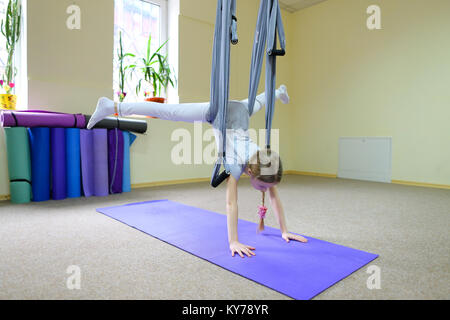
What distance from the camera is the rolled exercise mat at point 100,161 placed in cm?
332

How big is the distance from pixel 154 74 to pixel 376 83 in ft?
11.2

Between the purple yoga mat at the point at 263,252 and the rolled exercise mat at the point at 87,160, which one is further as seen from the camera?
the rolled exercise mat at the point at 87,160

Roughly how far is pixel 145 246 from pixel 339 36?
4.97 meters

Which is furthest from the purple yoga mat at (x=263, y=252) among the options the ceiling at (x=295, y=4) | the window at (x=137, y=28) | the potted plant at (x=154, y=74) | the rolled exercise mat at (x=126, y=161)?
the ceiling at (x=295, y=4)

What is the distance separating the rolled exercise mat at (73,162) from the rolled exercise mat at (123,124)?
215 mm

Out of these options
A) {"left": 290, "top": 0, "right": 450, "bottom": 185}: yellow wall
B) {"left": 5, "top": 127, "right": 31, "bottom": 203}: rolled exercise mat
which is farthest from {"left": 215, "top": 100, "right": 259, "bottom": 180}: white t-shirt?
{"left": 290, "top": 0, "right": 450, "bottom": 185}: yellow wall

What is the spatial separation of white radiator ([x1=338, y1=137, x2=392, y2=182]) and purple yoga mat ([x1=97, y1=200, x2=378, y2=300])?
332 centimetres

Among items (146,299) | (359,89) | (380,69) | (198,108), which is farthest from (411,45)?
(146,299)

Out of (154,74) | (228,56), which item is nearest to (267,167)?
(228,56)

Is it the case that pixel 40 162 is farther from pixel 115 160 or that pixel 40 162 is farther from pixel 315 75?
pixel 315 75

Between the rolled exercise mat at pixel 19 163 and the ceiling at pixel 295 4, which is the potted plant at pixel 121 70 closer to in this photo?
the rolled exercise mat at pixel 19 163

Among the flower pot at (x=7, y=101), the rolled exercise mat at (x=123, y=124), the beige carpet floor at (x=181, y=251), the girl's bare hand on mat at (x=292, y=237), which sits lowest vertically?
the beige carpet floor at (x=181, y=251)

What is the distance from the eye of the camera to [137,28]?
4371mm
